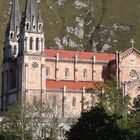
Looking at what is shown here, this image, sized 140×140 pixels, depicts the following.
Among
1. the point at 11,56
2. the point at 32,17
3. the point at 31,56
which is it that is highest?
the point at 32,17

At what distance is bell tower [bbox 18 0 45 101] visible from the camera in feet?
531

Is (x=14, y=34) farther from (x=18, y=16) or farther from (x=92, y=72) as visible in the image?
(x=92, y=72)

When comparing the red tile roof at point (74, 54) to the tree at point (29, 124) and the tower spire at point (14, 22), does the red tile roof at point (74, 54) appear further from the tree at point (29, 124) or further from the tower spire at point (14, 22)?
the tree at point (29, 124)

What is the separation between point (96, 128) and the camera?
96.6 meters

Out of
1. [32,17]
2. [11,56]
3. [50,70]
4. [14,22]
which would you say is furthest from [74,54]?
[32,17]

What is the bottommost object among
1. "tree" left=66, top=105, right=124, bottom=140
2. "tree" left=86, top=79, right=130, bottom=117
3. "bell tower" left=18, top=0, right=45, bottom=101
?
"tree" left=66, top=105, right=124, bottom=140

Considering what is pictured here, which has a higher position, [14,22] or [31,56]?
[14,22]

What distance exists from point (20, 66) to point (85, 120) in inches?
2632

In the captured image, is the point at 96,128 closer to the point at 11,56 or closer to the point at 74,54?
the point at 11,56

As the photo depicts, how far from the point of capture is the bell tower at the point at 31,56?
162000 millimetres

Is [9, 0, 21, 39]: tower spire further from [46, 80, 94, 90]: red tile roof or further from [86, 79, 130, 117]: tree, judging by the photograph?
[86, 79, 130, 117]: tree

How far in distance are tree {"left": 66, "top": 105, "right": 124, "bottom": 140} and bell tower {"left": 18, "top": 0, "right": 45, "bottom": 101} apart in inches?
2371

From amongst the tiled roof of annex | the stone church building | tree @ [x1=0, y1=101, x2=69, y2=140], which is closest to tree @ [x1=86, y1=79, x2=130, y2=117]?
tree @ [x1=0, y1=101, x2=69, y2=140]

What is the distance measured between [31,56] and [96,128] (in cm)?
6844
